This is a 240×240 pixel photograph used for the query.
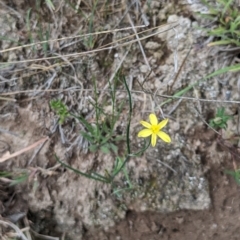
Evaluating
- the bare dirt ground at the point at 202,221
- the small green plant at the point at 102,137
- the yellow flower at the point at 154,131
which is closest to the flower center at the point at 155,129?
the yellow flower at the point at 154,131

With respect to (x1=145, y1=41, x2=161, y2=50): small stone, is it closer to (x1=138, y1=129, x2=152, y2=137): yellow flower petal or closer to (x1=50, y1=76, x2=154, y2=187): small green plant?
(x1=50, y1=76, x2=154, y2=187): small green plant

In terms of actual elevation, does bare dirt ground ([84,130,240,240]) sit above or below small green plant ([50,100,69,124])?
below

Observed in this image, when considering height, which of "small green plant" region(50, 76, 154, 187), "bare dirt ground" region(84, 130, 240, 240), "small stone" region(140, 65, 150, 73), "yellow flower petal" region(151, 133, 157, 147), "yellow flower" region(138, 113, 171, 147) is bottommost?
"bare dirt ground" region(84, 130, 240, 240)

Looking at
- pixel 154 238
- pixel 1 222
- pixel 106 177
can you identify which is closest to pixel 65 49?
pixel 106 177

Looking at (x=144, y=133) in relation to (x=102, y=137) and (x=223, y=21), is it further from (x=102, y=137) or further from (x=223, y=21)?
(x=223, y=21)

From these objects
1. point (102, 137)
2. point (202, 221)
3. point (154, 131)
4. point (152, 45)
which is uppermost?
point (152, 45)

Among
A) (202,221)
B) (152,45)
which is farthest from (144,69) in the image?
(202,221)

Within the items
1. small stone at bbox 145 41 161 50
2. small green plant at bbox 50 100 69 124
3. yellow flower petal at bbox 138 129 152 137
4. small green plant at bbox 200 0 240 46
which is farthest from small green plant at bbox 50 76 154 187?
small green plant at bbox 200 0 240 46

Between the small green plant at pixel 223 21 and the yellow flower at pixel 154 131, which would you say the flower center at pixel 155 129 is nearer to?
the yellow flower at pixel 154 131

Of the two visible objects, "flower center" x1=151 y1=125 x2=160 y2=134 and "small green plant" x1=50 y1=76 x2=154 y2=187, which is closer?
"flower center" x1=151 y1=125 x2=160 y2=134
